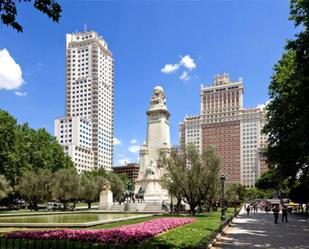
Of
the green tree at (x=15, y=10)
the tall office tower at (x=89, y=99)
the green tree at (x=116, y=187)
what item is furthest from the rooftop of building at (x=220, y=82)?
the green tree at (x=15, y=10)

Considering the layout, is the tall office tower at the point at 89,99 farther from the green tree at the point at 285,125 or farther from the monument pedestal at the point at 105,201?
the green tree at the point at 285,125

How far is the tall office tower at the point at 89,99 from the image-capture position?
156 meters

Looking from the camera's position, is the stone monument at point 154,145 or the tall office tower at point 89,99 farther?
the tall office tower at point 89,99

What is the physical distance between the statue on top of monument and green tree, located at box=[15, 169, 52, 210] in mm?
23039

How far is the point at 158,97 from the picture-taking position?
230ft

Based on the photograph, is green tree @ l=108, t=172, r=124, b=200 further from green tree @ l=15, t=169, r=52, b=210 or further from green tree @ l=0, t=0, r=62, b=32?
green tree @ l=0, t=0, r=62, b=32

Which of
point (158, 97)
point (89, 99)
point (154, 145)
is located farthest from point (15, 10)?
point (89, 99)

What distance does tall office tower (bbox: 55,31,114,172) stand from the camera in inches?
6127

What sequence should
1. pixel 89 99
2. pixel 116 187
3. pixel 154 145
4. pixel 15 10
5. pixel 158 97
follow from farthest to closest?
1. pixel 89 99
2. pixel 116 187
3. pixel 158 97
4. pixel 154 145
5. pixel 15 10

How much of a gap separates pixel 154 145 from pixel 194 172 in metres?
27.8

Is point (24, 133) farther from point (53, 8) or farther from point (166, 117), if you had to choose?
point (53, 8)

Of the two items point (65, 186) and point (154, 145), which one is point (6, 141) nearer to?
point (65, 186)

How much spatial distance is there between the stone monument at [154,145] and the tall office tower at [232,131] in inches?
3961

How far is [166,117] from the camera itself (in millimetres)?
68438
